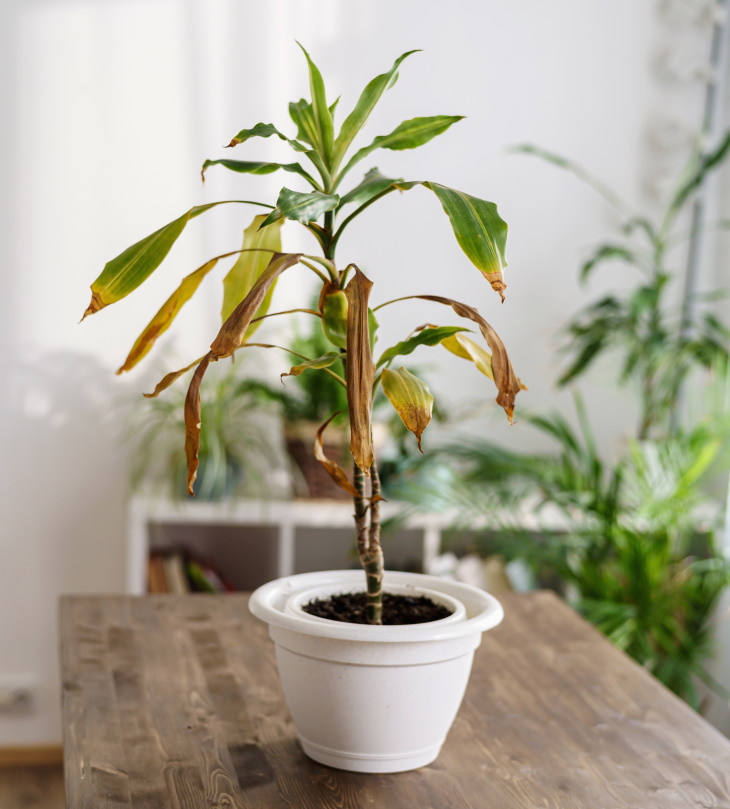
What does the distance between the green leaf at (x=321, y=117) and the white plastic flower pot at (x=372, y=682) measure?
0.53m

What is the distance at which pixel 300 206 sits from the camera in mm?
1006

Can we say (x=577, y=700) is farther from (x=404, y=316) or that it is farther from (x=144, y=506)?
(x=404, y=316)

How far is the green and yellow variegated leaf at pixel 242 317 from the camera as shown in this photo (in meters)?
0.99

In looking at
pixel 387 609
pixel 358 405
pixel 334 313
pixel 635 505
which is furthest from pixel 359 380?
pixel 635 505

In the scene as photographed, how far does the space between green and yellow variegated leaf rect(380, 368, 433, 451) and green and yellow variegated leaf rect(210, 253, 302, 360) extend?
158mm

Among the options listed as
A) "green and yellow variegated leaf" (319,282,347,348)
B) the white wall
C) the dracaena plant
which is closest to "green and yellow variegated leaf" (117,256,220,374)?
the dracaena plant

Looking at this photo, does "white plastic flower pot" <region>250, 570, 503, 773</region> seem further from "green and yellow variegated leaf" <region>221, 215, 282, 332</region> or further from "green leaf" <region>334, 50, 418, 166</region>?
"green leaf" <region>334, 50, 418, 166</region>

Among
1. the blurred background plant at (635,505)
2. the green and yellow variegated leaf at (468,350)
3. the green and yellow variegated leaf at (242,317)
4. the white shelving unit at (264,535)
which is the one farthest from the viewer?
the white shelving unit at (264,535)

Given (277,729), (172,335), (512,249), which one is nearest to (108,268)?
(277,729)

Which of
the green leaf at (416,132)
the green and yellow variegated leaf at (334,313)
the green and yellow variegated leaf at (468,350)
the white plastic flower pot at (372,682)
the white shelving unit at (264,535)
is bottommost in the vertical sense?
the white shelving unit at (264,535)

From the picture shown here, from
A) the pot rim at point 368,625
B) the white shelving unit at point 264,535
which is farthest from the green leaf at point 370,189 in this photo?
the white shelving unit at point 264,535

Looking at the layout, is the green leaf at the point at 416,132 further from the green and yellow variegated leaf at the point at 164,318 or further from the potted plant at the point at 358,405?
the green and yellow variegated leaf at the point at 164,318

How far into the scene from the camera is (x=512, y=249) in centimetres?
296

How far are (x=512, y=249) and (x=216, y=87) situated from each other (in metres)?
0.97
